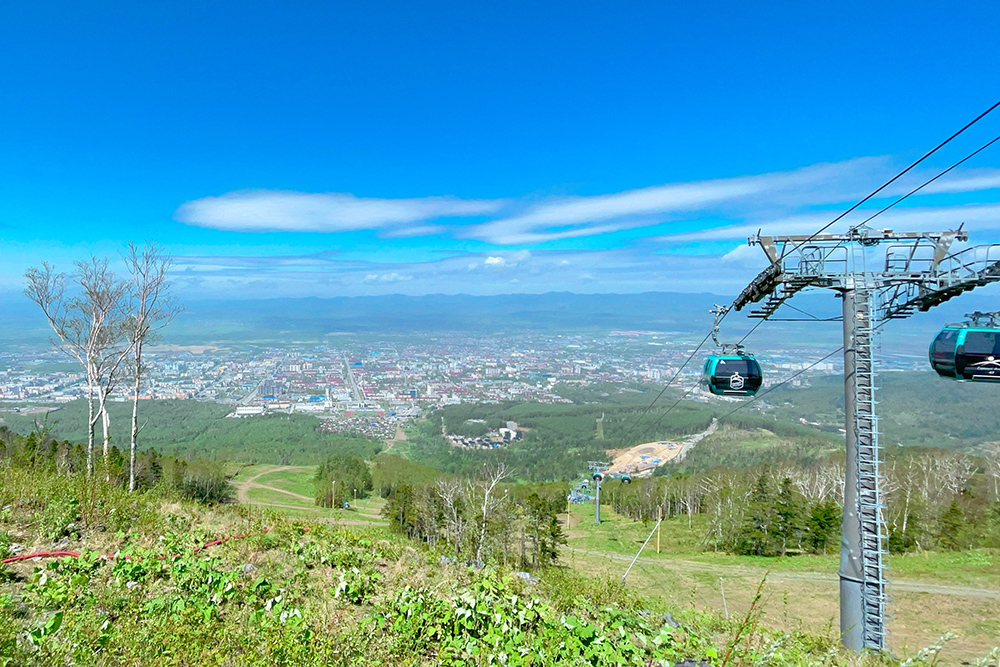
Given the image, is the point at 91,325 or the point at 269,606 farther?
the point at 91,325

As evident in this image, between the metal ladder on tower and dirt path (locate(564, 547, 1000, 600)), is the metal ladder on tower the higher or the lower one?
the higher one

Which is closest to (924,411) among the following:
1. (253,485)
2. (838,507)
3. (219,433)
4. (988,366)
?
(838,507)

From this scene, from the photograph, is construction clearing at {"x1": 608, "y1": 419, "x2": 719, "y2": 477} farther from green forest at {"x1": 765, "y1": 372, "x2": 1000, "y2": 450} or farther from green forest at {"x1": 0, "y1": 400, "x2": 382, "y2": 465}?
green forest at {"x1": 0, "y1": 400, "x2": 382, "y2": 465}

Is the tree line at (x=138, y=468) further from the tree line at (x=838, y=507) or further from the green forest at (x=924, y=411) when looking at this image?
the green forest at (x=924, y=411)

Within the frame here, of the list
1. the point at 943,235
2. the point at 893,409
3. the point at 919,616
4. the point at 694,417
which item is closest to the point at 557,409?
the point at 694,417

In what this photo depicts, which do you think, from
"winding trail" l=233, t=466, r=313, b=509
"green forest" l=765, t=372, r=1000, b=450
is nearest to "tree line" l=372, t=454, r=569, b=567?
"winding trail" l=233, t=466, r=313, b=509

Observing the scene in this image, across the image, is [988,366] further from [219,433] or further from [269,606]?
[219,433]

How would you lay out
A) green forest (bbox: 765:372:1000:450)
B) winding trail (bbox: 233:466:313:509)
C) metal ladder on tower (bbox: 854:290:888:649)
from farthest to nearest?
green forest (bbox: 765:372:1000:450) < winding trail (bbox: 233:466:313:509) < metal ladder on tower (bbox: 854:290:888:649)
